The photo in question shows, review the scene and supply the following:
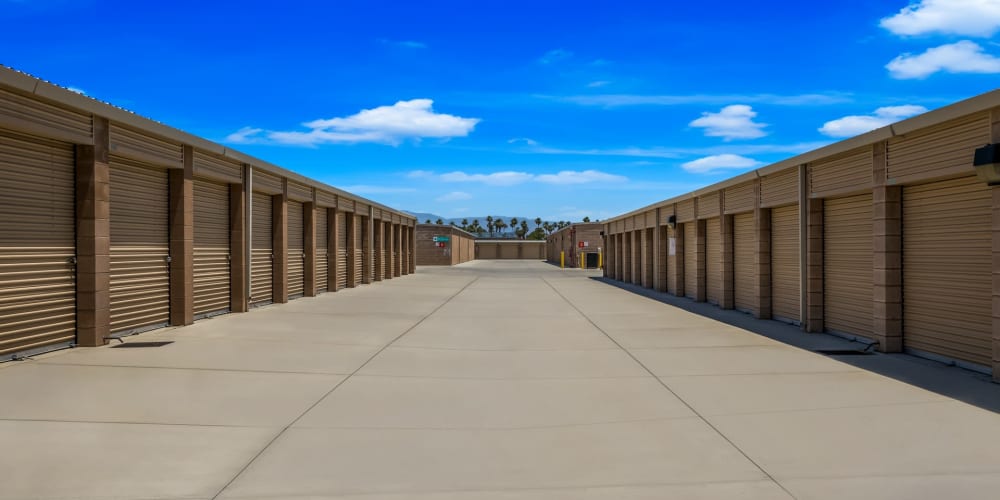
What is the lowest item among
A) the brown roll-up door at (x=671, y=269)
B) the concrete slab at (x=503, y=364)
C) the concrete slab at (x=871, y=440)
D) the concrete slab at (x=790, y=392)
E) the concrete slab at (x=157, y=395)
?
the concrete slab at (x=871, y=440)

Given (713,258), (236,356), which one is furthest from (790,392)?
(713,258)

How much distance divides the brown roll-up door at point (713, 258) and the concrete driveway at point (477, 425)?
8.92m

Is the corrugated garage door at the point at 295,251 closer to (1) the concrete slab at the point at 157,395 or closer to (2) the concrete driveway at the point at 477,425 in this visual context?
(2) the concrete driveway at the point at 477,425

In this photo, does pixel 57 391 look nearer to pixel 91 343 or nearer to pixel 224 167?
pixel 91 343

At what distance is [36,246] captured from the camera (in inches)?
360

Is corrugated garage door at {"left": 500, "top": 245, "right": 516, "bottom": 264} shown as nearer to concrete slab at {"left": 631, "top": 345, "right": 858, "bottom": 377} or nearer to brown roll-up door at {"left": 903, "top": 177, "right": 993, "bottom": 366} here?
concrete slab at {"left": 631, "top": 345, "right": 858, "bottom": 377}

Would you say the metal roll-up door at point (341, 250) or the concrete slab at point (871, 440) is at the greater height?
the metal roll-up door at point (341, 250)

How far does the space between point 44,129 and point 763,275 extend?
14.7 m

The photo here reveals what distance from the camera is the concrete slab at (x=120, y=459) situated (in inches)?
165

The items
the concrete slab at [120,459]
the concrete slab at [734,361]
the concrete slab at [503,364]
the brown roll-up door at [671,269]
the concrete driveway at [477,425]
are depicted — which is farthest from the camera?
the brown roll-up door at [671,269]

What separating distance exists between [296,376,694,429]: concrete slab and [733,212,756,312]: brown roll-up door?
987cm

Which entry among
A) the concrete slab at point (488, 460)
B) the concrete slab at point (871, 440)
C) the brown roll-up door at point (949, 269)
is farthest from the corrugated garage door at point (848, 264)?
the concrete slab at point (488, 460)

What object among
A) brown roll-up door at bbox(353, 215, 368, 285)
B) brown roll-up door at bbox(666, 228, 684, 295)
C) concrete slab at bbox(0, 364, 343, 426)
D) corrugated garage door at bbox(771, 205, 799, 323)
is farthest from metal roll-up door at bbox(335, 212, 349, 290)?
concrete slab at bbox(0, 364, 343, 426)

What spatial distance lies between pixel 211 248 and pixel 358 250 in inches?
539
